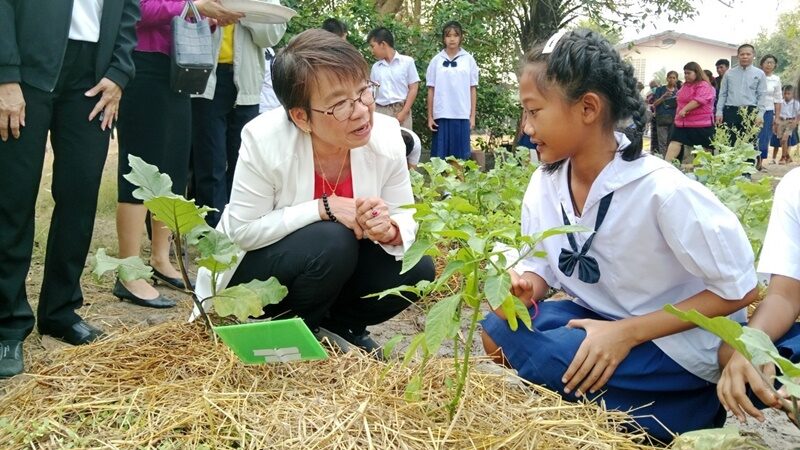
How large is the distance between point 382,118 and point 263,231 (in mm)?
539

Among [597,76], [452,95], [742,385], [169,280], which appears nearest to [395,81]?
[452,95]

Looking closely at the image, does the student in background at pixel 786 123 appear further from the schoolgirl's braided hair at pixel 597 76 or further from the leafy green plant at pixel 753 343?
the leafy green plant at pixel 753 343

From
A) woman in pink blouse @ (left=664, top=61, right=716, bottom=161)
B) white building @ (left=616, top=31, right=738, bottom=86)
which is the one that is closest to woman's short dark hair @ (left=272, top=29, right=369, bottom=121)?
woman in pink blouse @ (left=664, top=61, right=716, bottom=161)

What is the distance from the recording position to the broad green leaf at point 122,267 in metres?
1.99

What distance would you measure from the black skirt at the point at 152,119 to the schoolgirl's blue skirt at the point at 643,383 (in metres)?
1.70

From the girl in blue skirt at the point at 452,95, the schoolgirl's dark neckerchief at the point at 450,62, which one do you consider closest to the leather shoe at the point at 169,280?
the girl in blue skirt at the point at 452,95

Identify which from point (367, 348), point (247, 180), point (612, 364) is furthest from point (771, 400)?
point (247, 180)

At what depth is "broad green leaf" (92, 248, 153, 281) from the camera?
199 cm

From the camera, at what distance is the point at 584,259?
1933mm

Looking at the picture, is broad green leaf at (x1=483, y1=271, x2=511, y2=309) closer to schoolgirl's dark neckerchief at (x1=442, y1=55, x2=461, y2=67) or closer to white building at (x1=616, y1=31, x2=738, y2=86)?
schoolgirl's dark neckerchief at (x1=442, y1=55, x2=461, y2=67)

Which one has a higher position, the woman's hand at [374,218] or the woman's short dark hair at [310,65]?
the woman's short dark hair at [310,65]

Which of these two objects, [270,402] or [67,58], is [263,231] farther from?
[67,58]

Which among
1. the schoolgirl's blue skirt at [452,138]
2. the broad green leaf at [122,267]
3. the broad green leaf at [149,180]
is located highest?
the broad green leaf at [149,180]

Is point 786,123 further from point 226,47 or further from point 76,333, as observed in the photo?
point 76,333
